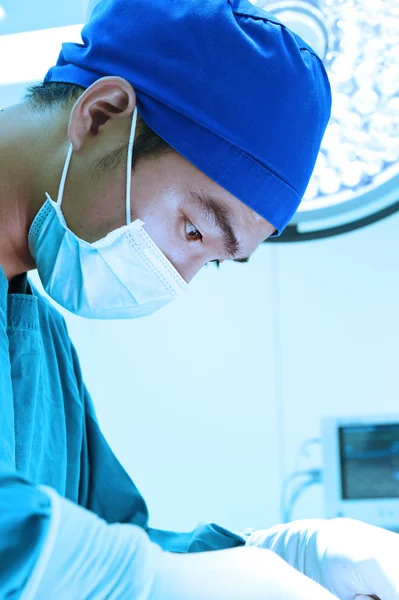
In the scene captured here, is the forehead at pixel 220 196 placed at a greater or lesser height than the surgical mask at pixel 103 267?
greater

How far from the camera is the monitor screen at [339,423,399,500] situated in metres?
2.06

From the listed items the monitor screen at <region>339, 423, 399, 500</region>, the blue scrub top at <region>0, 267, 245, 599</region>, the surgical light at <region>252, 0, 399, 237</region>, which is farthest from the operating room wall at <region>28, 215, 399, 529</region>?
the blue scrub top at <region>0, 267, 245, 599</region>

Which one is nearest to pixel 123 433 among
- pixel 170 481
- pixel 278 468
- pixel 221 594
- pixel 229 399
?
pixel 170 481

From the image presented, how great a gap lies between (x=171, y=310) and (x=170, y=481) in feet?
2.22

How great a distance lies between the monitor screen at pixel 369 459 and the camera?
2.06 meters

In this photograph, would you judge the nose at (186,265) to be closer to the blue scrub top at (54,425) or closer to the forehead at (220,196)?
the forehead at (220,196)

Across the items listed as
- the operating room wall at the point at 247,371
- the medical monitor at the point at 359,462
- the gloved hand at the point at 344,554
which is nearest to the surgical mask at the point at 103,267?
the gloved hand at the point at 344,554

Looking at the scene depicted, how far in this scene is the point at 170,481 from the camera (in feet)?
8.66

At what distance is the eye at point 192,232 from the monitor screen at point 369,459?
112 cm

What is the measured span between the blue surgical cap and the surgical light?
244mm

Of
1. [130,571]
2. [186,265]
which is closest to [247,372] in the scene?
[186,265]

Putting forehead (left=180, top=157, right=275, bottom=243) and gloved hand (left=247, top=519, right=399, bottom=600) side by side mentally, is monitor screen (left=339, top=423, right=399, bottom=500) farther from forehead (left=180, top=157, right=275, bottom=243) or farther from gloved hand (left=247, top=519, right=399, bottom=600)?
forehead (left=180, top=157, right=275, bottom=243)

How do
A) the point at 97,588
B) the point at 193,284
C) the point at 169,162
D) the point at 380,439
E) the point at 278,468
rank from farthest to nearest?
the point at 193,284
the point at 278,468
the point at 380,439
the point at 169,162
the point at 97,588

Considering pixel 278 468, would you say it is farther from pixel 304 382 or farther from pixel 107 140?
pixel 107 140
